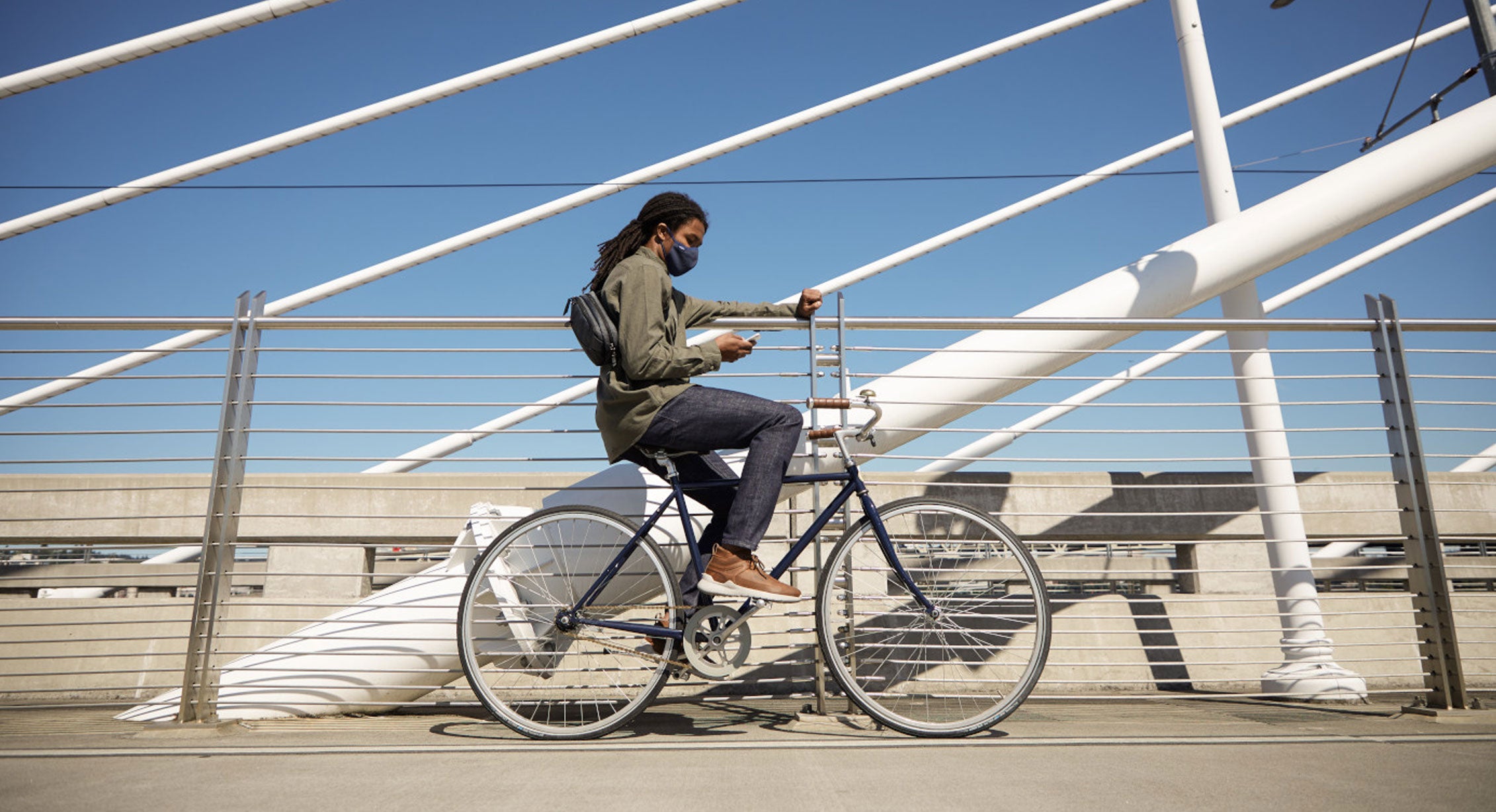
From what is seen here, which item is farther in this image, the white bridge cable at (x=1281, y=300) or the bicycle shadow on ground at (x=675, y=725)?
the white bridge cable at (x=1281, y=300)

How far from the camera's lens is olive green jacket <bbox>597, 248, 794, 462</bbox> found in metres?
2.36

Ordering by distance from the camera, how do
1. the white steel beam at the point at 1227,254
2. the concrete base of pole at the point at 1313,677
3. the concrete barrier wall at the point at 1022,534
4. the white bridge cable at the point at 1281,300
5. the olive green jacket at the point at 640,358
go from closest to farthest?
the olive green jacket at the point at 640,358, the concrete base of pole at the point at 1313,677, the concrete barrier wall at the point at 1022,534, the white steel beam at the point at 1227,254, the white bridge cable at the point at 1281,300

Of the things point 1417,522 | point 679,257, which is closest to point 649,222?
point 679,257

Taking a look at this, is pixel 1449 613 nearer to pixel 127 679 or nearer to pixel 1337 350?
pixel 1337 350

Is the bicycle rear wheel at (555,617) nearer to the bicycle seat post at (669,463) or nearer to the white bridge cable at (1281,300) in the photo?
the bicycle seat post at (669,463)

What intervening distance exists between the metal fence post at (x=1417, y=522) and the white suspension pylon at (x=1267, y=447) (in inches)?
13.0

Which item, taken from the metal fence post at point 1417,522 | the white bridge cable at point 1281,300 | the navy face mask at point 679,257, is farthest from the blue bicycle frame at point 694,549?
the white bridge cable at point 1281,300

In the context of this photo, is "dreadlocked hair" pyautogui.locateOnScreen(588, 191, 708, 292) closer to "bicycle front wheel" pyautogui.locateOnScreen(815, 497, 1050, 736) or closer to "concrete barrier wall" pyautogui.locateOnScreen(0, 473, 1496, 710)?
"bicycle front wheel" pyautogui.locateOnScreen(815, 497, 1050, 736)

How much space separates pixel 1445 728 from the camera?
257 cm

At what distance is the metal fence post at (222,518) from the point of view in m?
2.80

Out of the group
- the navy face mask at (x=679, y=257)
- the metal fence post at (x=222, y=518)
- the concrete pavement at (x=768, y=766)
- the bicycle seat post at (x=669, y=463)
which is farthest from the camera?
the metal fence post at (x=222, y=518)

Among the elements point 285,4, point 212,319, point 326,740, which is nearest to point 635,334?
point 326,740

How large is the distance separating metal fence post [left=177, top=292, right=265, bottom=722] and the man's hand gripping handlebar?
6.72 ft

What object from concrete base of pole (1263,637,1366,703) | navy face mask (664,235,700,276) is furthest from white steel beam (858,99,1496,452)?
navy face mask (664,235,700,276)
